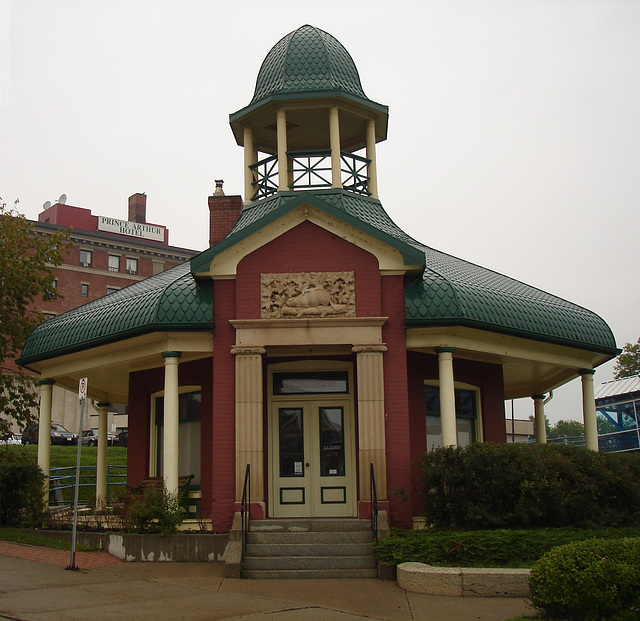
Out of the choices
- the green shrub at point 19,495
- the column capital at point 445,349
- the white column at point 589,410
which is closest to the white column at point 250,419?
the column capital at point 445,349

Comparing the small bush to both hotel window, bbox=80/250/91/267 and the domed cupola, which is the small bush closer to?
the domed cupola

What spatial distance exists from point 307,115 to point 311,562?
11.4m

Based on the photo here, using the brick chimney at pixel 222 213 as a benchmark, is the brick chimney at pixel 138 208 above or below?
above

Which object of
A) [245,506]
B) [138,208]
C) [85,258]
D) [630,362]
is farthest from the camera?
[138,208]

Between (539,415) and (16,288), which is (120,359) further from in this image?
(539,415)

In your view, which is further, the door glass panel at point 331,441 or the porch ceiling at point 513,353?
the door glass panel at point 331,441

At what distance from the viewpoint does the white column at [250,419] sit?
14344 mm

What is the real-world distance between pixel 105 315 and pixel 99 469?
6906mm

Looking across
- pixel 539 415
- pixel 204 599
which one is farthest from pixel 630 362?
pixel 204 599

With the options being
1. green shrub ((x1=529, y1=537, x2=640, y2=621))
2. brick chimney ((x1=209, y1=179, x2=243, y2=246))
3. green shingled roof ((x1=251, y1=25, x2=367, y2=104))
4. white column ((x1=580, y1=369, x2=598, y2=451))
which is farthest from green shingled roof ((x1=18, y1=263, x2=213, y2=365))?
white column ((x1=580, y1=369, x2=598, y2=451))

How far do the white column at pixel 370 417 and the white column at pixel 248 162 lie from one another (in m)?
6.47

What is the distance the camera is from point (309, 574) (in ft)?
40.3

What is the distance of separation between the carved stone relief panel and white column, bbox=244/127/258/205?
16.2 ft

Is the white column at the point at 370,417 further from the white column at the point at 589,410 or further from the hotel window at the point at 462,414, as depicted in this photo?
the white column at the point at 589,410
